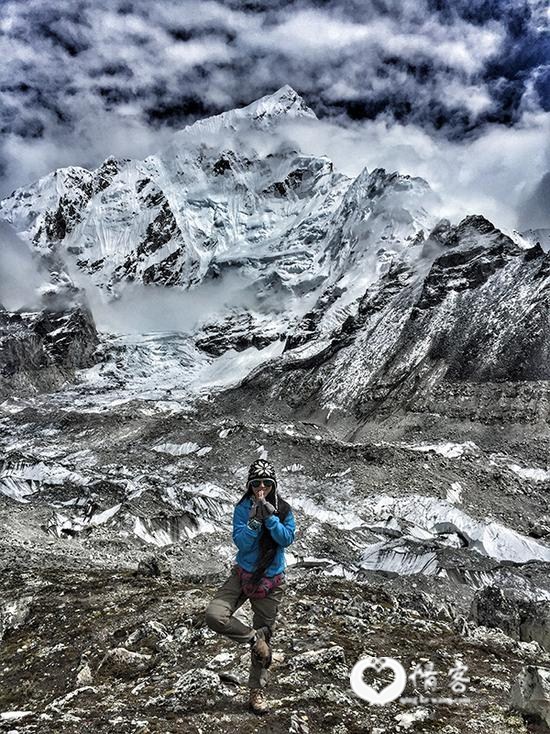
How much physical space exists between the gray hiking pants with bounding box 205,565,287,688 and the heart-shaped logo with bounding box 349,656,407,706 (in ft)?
4.12

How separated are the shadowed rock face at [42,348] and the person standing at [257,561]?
159 m

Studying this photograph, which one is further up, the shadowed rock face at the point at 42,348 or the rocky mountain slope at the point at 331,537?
the shadowed rock face at the point at 42,348

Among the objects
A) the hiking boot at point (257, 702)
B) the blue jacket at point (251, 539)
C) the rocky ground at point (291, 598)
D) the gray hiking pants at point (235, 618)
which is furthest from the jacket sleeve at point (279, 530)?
the rocky ground at point (291, 598)

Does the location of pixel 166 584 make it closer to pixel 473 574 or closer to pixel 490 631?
pixel 490 631

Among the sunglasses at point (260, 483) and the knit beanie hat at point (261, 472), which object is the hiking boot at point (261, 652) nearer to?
the sunglasses at point (260, 483)

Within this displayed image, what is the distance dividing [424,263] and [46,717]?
125 meters

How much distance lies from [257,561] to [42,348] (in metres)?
181

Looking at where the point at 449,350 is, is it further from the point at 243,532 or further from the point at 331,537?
the point at 243,532

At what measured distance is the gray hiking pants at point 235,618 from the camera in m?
6.18

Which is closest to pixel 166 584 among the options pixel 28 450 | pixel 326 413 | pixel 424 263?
pixel 28 450

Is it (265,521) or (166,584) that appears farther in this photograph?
(166,584)

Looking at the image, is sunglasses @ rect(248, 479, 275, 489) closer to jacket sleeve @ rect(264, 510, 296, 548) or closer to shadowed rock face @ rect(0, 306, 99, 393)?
jacket sleeve @ rect(264, 510, 296, 548)

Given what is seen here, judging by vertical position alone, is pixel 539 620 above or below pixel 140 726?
above

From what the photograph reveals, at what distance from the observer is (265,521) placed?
6312 mm
